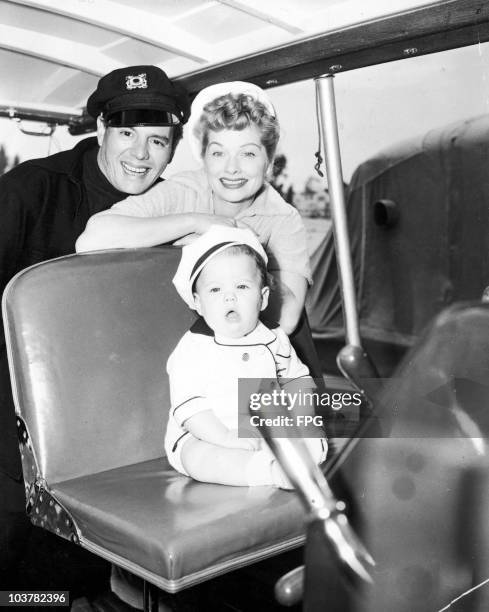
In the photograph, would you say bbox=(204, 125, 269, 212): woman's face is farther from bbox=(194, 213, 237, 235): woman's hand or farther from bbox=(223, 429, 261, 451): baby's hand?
bbox=(223, 429, 261, 451): baby's hand

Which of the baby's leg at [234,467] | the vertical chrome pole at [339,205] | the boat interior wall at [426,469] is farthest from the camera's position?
the vertical chrome pole at [339,205]

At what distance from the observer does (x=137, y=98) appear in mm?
1549

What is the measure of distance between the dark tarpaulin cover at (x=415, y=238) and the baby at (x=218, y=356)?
166 centimetres

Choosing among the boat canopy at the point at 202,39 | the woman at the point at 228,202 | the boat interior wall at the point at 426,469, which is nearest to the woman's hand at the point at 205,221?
the woman at the point at 228,202

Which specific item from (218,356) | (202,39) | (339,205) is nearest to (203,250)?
(218,356)

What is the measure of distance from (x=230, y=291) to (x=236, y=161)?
0.33 meters

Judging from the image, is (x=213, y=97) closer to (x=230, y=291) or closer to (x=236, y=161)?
(x=236, y=161)

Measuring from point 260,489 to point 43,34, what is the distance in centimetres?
107

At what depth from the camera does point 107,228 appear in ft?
4.85

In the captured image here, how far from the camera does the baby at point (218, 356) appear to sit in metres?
1.27

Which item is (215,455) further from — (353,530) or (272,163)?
(272,163)

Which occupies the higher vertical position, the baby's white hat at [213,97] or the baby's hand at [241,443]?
the baby's white hat at [213,97]

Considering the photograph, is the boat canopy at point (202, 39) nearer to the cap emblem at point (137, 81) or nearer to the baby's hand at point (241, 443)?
the cap emblem at point (137, 81)

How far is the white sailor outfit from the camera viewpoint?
132 centimetres
